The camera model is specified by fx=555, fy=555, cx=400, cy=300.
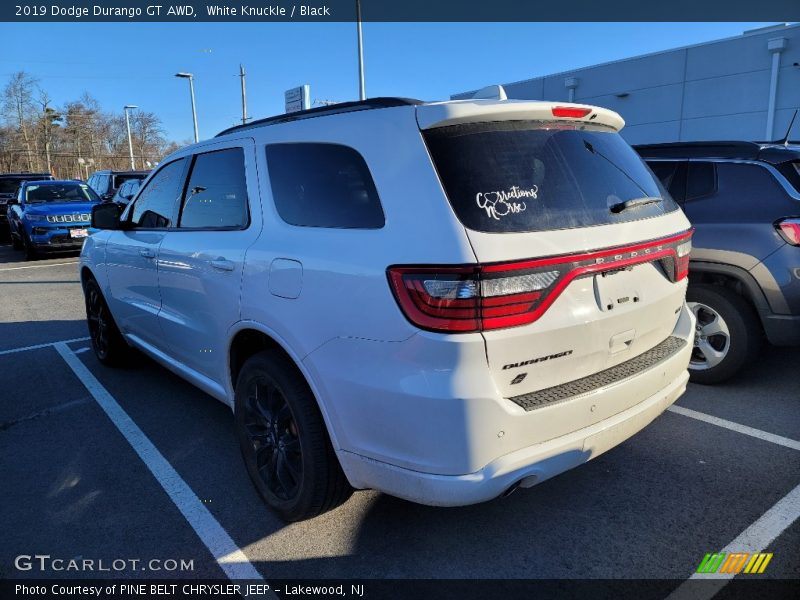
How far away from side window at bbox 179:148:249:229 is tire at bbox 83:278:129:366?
1.88 metres

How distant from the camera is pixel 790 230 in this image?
12.2ft

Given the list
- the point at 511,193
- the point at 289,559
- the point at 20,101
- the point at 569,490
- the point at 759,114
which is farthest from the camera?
the point at 20,101

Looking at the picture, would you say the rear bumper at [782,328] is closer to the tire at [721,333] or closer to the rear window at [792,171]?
the tire at [721,333]

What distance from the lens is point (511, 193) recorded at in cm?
204

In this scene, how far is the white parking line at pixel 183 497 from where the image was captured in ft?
7.88

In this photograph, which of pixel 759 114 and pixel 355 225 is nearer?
pixel 355 225

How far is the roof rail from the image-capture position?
88.7 inches

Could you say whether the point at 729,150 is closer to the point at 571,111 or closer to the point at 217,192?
the point at 571,111

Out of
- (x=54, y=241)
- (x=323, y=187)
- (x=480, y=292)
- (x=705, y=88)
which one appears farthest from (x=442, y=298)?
(x=705, y=88)

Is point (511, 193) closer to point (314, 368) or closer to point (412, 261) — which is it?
point (412, 261)

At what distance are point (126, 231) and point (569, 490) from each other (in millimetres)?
3562

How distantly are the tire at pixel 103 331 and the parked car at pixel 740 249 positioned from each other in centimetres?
473

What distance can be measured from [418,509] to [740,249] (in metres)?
2.95

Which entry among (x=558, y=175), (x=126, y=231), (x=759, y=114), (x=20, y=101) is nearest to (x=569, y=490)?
(x=558, y=175)
